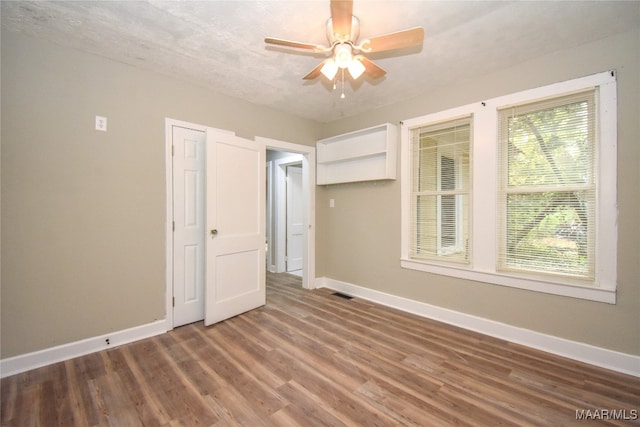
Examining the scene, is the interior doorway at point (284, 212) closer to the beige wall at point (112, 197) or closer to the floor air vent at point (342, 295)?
the floor air vent at point (342, 295)

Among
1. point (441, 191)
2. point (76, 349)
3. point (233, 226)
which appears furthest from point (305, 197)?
point (76, 349)

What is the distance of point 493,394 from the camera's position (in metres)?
1.85

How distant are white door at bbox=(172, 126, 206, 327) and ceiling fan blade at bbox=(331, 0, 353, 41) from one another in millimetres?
1951

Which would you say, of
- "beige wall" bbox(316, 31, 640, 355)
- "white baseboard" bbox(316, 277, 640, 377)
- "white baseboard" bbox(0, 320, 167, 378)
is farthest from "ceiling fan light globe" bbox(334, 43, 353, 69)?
"white baseboard" bbox(0, 320, 167, 378)

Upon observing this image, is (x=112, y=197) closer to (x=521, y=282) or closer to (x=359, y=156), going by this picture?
(x=359, y=156)

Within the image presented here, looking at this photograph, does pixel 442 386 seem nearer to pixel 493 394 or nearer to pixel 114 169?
pixel 493 394

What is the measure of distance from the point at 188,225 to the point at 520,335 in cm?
345

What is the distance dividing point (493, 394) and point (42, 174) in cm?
375

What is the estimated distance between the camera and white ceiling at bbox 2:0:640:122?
1813 millimetres

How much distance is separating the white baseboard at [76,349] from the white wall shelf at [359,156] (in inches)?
110

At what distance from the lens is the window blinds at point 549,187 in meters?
2.26

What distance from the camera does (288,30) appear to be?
2045mm

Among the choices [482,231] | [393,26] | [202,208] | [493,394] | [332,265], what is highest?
[393,26]

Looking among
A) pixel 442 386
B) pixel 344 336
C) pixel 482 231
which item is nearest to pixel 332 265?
pixel 344 336
